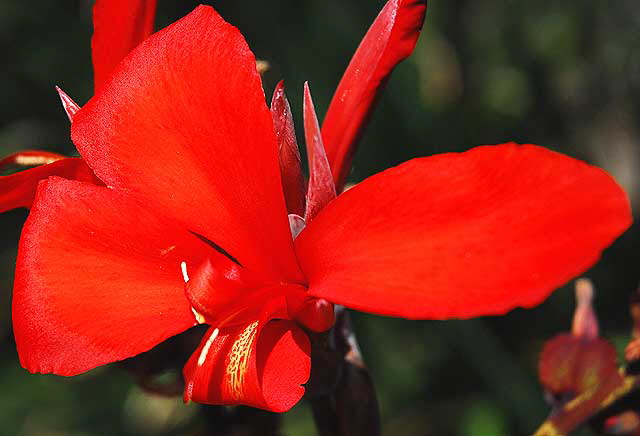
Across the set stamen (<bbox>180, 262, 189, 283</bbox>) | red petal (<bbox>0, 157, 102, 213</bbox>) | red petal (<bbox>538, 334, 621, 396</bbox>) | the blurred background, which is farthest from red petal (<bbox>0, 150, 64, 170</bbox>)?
the blurred background

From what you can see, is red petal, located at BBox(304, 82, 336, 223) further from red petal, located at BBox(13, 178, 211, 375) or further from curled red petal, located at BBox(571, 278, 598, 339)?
curled red petal, located at BBox(571, 278, 598, 339)

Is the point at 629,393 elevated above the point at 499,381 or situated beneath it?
elevated above

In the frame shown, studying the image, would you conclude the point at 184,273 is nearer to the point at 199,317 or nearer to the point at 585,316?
the point at 199,317

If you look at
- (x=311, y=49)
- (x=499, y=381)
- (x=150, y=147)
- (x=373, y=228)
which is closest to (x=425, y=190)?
(x=373, y=228)

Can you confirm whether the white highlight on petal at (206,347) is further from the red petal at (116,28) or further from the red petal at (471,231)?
the red petal at (116,28)

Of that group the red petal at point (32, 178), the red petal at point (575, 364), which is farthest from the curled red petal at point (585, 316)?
the red petal at point (32, 178)

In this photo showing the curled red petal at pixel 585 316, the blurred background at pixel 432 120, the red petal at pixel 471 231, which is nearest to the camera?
the red petal at pixel 471 231

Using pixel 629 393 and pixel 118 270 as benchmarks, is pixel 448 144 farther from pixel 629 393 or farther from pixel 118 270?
pixel 118 270
